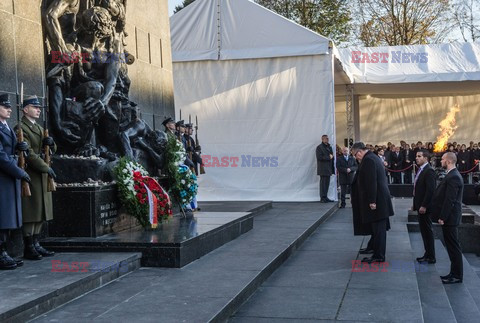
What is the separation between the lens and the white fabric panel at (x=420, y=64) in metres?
19.6

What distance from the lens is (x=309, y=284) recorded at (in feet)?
24.0

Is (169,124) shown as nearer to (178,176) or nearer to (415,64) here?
(178,176)

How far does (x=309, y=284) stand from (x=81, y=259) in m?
2.65

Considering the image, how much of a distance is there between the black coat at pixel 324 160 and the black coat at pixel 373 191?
25.4 ft

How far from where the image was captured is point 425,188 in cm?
886

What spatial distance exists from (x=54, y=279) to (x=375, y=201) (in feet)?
14.5

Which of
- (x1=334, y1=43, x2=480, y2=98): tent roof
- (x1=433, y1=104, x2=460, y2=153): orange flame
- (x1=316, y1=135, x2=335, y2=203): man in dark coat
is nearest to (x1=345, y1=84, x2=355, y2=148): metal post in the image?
(x1=334, y1=43, x2=480, y2=98): tent roof

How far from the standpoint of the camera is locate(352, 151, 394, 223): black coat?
27.7 feet

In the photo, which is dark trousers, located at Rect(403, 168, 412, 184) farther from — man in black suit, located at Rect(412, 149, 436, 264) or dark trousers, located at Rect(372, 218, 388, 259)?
dark trousers, located at Rect(372, 218, 388, 259)

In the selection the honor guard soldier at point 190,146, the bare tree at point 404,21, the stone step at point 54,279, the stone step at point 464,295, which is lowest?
the stone step at point 464,295

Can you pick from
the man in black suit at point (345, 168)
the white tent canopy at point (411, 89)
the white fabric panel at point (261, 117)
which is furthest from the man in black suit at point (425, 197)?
the white tent canopy at point (411, 89)

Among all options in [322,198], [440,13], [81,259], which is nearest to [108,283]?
[81,259]

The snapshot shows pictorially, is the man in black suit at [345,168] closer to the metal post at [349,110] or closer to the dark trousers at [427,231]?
the metal post at [349,110]

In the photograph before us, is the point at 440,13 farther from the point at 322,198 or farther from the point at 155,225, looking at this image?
the point at 155,225
